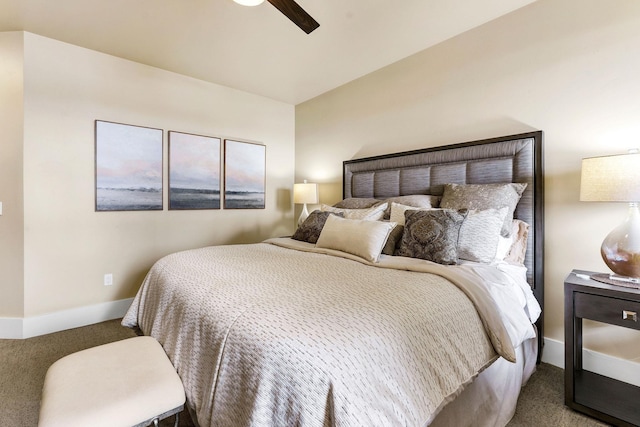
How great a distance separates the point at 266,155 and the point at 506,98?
2869 millimetres

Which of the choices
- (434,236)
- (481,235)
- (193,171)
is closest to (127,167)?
(193,171)

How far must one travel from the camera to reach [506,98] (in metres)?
2.32

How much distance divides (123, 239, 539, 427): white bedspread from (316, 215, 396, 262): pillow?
18cm

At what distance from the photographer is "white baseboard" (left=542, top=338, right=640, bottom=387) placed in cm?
181

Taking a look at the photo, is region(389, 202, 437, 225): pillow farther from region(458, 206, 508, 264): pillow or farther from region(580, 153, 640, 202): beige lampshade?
region(580, 153, 640, 202): beige lampshade

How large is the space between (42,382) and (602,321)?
333cm

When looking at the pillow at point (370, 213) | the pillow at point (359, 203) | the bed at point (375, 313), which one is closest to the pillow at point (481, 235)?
the bed at point (375, 313)

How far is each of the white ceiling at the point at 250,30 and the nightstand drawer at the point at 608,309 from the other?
2081 millimetres

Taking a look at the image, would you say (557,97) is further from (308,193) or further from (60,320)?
(60,320)

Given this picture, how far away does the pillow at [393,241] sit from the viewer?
84.0 inches

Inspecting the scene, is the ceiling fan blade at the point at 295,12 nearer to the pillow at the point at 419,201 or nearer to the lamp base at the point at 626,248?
the pillow at the point at 419,201

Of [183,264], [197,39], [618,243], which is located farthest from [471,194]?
[197,39]

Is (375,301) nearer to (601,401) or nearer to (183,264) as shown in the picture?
(183,264)

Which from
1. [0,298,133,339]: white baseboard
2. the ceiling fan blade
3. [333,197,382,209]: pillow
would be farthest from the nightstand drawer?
[0,298,133,339]: white baseboard
